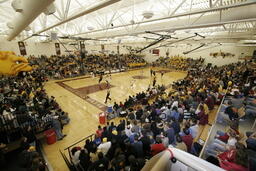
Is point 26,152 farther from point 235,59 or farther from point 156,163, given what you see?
point 235,59

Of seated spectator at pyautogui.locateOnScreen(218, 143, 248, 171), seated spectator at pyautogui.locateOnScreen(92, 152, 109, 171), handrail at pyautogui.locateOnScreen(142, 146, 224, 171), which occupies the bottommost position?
seated spectator at pyautogui.locateOnScreen(92, 152, 109, 171)

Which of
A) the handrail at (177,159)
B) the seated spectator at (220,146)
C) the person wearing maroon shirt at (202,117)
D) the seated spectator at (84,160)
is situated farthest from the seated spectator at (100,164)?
the person wearing maroon shirt at (202,117)

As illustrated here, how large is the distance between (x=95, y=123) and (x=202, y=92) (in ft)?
22.6

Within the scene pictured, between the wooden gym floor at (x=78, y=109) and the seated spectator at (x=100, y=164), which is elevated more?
the seated spectator at (x=100, y=164)

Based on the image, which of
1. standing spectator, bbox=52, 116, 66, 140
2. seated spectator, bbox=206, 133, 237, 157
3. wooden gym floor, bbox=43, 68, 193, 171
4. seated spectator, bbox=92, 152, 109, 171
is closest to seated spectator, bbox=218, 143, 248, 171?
seated spectator, bbox=206, 133, 237, 157

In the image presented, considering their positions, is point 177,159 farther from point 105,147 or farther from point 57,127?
point 57,127

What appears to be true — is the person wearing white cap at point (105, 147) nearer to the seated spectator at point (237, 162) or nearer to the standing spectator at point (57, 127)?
the standing spectator at point (57, 127)

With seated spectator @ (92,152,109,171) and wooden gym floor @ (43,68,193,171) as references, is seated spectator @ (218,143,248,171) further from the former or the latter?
wooden gym floor @ (43,68,193,171)

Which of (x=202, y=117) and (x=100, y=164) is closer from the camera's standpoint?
(x=100, y=164)

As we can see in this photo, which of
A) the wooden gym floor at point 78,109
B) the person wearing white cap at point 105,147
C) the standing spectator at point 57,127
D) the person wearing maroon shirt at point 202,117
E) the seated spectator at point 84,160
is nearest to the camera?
the seated spectator at point 84,160

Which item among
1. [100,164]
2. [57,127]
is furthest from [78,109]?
[100,164]

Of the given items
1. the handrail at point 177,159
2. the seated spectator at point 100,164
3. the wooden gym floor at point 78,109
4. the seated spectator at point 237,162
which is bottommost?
the wooden gym floor at point 78,109

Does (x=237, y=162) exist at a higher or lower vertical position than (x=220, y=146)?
higher

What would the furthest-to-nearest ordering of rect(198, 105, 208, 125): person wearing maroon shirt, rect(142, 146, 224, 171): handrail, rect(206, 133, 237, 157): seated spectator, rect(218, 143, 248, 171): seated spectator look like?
rect(198, 105, 208, 125): person wearing maroon shirt < rect(206, 133, 237, 157): seated spectator < rect(218, 143, 248, 171): seated spectator < rect(142, 146, 224, 171): handrail
